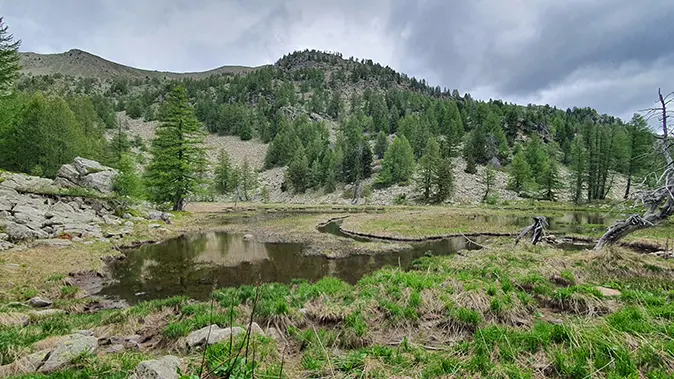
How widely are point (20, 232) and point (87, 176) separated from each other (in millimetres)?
17252

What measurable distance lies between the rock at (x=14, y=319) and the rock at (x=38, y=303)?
2.27 metres

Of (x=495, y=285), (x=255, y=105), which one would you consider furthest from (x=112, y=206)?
(x=255, y=105)

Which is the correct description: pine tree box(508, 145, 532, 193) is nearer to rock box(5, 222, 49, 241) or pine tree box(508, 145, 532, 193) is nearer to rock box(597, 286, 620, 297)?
rock box(597, 286, 620, 297)

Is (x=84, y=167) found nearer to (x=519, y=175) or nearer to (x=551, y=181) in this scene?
(x=519, y=175)

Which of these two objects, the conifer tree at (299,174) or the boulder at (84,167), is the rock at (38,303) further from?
the conifer tree at (299,174)

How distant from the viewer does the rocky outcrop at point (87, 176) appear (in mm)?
31391

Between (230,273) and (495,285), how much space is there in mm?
11283

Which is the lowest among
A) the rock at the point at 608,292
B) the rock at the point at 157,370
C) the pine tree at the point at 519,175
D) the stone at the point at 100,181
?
the rock at the point at 157,370

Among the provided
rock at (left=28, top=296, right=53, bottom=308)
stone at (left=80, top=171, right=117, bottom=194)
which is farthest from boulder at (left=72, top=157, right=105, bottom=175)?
rock at (left=28, top=296, right=53, bottom=308)

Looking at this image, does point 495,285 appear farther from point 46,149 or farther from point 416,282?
point 46,149

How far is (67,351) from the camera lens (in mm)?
5445

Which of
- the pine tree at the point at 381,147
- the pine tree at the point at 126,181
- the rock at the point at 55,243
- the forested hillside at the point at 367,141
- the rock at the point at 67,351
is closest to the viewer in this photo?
the rock at the point at 67,351

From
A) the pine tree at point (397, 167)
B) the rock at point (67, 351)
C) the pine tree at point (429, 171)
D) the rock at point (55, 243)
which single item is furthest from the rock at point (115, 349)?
the pine tree at point (397, 167)

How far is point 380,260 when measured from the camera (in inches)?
699
